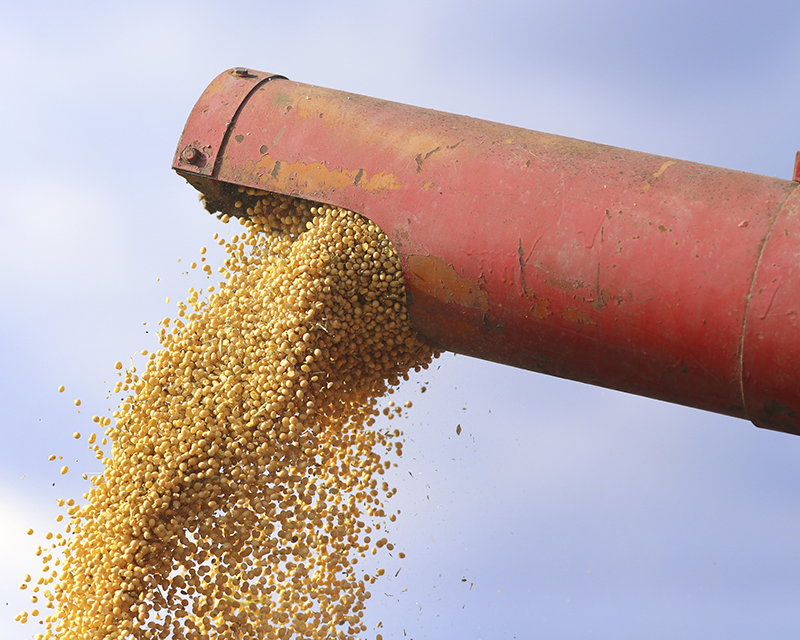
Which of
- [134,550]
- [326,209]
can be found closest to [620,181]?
[326,209]

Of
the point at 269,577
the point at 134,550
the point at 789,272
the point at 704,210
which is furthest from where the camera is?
the point at 269,577

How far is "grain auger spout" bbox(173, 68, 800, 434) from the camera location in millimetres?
2461

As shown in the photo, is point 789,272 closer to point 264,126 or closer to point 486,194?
point 486,194

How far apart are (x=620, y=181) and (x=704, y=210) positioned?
28 centimetres

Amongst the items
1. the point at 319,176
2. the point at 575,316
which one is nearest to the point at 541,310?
the point at 575,316

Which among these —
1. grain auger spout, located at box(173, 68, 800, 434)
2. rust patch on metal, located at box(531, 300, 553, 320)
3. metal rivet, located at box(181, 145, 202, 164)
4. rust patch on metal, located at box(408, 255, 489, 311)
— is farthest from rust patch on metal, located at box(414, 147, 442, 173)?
metal rivet, located at box(181, 145, 202, 164)

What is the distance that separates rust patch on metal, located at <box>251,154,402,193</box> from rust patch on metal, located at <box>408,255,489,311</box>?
0.29m

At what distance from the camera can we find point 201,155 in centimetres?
305

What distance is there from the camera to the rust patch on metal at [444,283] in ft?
9.03

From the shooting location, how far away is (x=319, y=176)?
2904 mm

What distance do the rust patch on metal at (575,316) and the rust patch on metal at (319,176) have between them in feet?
2.34

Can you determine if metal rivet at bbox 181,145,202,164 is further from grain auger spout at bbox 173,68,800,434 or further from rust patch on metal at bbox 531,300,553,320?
rust patch on metal at bbox 531,300,553,320

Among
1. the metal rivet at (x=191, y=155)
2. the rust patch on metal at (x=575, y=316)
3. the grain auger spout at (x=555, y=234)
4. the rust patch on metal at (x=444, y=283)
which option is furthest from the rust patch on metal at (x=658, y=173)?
the metal rivet at (x=191, y=155)

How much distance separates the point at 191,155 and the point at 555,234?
1.36 meters
